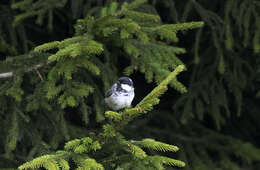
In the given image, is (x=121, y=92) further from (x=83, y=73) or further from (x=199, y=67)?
(x=199, y=67)

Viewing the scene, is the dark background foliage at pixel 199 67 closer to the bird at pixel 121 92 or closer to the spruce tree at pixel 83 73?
the spruce tree at pixel 83 73

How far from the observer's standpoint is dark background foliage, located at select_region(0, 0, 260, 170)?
416cm

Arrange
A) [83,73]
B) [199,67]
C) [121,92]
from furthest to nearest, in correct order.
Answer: [199,67], [121,92], [83,73]

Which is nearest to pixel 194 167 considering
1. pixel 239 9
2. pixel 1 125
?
pixel 239 9

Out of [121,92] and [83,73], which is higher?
[83,73]

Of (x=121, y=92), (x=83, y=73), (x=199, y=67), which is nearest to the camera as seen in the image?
(x=83, y=73)

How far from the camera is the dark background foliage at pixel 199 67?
4.16 m

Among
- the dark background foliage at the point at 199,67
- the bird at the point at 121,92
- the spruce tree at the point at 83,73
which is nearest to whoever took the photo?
the spruce tree at the point at 83,73

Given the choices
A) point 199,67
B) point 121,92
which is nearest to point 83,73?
point 121,92

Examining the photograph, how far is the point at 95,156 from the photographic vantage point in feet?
8.16

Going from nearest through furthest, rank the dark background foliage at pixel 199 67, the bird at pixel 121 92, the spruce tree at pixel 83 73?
the spruce tree at pixel 83 73 < the bird at pixel 121 92 < the dark background foliage at pixel 199 67

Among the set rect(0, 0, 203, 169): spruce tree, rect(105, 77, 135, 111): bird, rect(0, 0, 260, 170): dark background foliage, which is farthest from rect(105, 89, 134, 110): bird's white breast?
rect(0, 0, 260, 170): dark background foliage

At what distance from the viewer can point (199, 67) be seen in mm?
4887

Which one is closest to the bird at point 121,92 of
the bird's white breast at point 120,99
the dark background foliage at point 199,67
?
the bird's white breast at point 120,99
